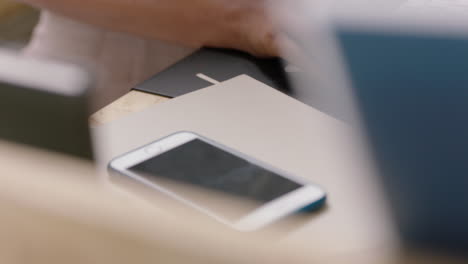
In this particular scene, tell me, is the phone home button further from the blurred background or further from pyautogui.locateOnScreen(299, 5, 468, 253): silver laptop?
the blurred background

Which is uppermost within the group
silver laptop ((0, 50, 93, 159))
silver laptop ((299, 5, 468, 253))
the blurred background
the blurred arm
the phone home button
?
the blurred background

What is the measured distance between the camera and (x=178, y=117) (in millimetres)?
549

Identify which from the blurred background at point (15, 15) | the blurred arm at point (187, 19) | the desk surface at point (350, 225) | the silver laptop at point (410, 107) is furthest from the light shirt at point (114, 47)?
the silver laptop at point (410, 107)

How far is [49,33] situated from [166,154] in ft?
1.76

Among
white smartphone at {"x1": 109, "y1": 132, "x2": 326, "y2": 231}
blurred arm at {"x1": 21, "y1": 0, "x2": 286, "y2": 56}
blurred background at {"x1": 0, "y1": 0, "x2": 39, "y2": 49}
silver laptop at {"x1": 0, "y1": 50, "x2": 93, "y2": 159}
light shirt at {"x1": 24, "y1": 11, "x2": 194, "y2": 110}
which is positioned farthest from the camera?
blurred background at {"x1": 0, "y1": 0, "x2": 39, "y2": 49}

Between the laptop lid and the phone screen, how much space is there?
0.08 m

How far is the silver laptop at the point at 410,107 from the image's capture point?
29 cm

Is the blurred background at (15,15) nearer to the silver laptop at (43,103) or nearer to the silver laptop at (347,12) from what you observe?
the silver laptop at (347,12)

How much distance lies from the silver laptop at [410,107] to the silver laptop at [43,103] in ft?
0.44

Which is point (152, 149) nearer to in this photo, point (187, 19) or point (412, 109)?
point (412, 109)

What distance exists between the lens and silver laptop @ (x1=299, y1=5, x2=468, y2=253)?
288 millimetres

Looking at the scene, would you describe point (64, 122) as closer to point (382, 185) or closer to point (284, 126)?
point (382, 185)

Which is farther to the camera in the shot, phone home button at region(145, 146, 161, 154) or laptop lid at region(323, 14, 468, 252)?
phone home button at region(145, 146, 161, 154)

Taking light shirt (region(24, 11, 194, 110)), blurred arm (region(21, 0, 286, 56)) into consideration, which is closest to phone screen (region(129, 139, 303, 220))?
blurred arm (region(21, 0, 286, 56))
